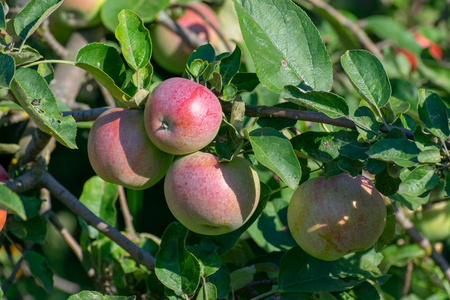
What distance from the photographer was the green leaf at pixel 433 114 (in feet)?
2.37

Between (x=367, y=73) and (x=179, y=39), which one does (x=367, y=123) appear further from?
(x=179, y=39)

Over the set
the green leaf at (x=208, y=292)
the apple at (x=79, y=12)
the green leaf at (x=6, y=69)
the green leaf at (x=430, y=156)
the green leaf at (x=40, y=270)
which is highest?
the green leaf at (x=6, y=69)

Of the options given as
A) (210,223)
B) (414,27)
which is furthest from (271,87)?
(414,27)

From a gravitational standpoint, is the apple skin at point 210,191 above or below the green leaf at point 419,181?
below

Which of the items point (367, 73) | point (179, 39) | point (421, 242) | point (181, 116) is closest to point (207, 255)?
point (181, 116)

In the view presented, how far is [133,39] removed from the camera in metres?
0.84

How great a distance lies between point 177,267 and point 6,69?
429 millimetres

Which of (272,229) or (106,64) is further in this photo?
(272,229)

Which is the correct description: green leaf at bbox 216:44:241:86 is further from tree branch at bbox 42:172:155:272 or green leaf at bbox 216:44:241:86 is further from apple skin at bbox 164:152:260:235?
tree branch at bbox 42:172:155:272

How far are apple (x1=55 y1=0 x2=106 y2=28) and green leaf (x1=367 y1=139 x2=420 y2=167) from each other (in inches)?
40.4

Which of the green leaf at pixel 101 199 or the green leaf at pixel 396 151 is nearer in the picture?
the green leaf at pixel 396 151

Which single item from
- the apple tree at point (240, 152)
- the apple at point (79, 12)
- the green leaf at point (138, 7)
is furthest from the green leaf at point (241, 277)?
the apple at point (79, 12)

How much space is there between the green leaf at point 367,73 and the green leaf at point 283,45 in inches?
1.7

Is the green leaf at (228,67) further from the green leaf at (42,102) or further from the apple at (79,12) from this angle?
the apple at (79,12)
